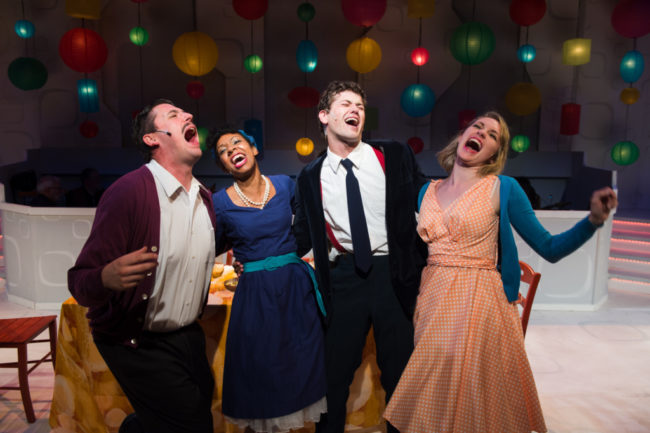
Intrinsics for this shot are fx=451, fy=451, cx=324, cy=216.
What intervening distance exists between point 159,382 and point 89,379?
0.82 m

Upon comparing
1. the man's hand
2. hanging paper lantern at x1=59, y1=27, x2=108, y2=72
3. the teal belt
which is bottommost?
the teal belt

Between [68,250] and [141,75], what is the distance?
4516 millimetres

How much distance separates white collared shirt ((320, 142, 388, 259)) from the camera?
5.90ft

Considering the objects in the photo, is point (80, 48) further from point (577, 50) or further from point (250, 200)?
point (577, 50)

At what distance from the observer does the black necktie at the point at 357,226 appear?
1.73 m

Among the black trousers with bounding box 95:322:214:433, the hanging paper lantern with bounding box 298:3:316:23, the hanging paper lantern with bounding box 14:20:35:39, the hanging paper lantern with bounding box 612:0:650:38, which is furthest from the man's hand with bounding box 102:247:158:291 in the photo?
the hanging paper lantern with bounding box 14:20:35:39

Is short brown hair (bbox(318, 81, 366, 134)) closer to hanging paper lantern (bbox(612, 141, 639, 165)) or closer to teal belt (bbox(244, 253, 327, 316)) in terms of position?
teal belt (bbox(244, 253, 327, 316))

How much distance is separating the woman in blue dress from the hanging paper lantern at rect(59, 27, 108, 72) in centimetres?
412

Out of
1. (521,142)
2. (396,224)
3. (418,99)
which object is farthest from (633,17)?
(396,224)

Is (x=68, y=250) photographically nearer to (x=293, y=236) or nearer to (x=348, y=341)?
(x=293, y=236)

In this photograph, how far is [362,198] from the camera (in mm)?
1817

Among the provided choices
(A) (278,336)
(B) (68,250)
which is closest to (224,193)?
(A) (278,336)

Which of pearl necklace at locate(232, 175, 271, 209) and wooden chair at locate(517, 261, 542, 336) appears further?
wooden chair at locate(517, 261, 542, 336)

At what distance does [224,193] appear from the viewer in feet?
6.32
